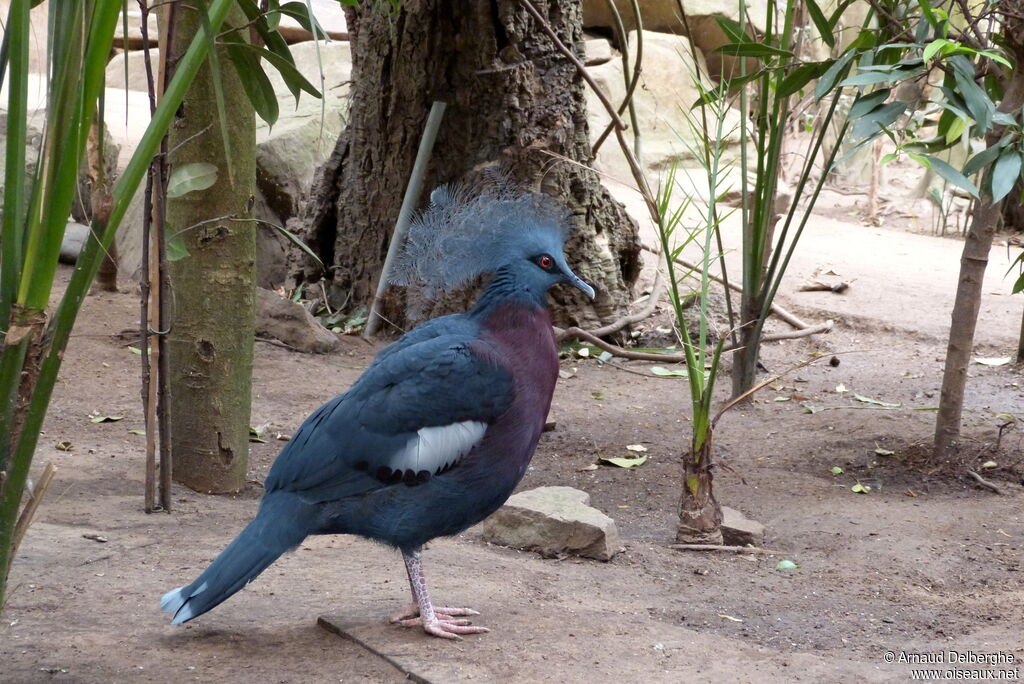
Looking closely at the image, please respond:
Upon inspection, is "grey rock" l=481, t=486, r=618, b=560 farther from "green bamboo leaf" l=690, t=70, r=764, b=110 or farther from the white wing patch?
"green bamboo leaf" l=690, t=70, r=764, b=110

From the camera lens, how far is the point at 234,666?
2.23m

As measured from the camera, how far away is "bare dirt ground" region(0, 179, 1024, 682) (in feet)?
7.66

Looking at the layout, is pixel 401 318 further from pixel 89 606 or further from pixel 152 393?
pixel 89 606

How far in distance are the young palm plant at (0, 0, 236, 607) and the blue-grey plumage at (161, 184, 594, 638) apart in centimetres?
71

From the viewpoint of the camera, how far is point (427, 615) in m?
2.46

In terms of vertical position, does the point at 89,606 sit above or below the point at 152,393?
below

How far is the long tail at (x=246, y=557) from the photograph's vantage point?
88.0 inches

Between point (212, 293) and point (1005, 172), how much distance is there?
254cm

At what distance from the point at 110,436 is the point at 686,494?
2389mm

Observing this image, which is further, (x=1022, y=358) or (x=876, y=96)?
(x=1022, y=358)

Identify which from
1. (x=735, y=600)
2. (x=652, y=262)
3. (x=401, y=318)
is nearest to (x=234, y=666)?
(x=735, y=600)

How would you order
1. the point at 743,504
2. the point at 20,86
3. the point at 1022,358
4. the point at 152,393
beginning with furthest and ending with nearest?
the point at 1022,358 < the point at 743,504 < the point at 152,393 < the point at 20,86

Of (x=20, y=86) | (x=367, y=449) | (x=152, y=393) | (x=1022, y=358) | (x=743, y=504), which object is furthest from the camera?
(x=1022, y=358)

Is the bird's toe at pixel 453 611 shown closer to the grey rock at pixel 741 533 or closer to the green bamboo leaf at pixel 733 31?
the grey rock at pixel 741 533
